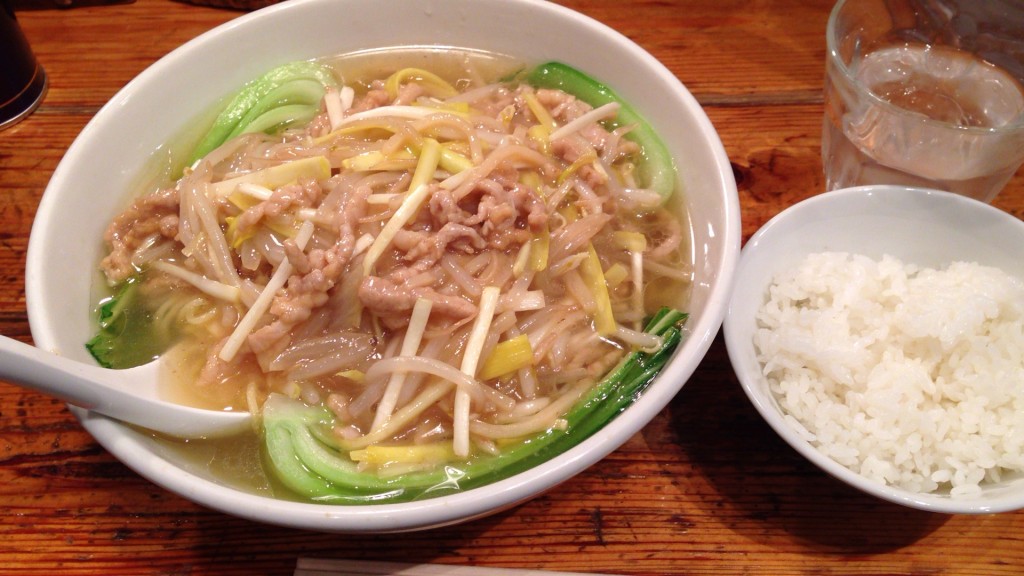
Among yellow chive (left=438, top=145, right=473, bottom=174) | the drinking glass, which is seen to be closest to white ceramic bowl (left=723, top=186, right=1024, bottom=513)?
yellow chive (left=438, top=145, right=473, bottom=174)

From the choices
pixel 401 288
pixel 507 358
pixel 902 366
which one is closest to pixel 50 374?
pixel 401 288

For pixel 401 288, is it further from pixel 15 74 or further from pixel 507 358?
pixel 15 74

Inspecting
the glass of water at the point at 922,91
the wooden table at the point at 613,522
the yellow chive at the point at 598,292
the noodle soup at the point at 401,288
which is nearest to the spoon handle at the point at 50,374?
the noodle soup at the point at 401,288

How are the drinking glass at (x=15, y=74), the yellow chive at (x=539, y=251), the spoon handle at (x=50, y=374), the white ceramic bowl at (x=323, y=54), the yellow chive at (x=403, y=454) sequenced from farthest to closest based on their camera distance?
the drinking glass at (x=15, y=74) < the yellow chive at (x=539, y=251) < the yellow chive at (x=403, y=454) < the white ceramic bowl at (x=323, y=54) < the spoon handle at (x=50, y=374)

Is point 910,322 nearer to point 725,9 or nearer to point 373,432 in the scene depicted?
point 373,432

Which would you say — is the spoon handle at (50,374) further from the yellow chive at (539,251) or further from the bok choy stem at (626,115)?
the bok choy stem at (626,115)

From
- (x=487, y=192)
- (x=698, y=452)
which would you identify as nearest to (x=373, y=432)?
(x=487, y=192)

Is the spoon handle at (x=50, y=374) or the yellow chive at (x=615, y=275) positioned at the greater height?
the spoon handle at (x=50, y=374)
